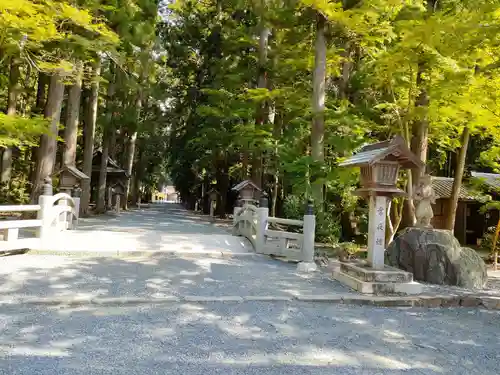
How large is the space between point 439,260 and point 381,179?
242 centimetres

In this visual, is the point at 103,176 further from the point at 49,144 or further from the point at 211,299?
the point at 211,299

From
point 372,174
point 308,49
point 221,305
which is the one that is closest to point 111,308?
point 221,305

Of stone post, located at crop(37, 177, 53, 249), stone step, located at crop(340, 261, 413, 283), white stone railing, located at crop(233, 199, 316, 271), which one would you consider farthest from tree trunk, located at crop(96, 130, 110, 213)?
stone step, located at crop(340, 261, 413, 283)

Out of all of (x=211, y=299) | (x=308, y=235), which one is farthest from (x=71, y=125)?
(x=211, y=299)

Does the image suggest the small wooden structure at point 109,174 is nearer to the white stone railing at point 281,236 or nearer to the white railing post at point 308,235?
the white stone railing at point 281,236

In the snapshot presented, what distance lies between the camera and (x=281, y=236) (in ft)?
35.0

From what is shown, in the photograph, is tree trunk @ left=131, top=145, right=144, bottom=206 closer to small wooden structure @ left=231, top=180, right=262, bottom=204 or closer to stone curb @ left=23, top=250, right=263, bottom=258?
small wooden structure @ left=231, top=180, right=262, bottom=204

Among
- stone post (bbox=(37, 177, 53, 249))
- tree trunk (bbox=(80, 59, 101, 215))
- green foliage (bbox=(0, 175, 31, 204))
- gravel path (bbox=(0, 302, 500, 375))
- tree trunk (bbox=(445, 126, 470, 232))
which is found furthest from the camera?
tree trunk (bbox=(80, 59, 101, 215))

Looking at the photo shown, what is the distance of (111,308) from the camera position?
5.66m

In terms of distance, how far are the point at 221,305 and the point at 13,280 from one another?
3767mm

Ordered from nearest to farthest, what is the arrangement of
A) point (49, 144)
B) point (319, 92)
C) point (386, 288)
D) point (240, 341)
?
point (240, 341) → point (386, 288) → point (319, 92) → point (49, 144)

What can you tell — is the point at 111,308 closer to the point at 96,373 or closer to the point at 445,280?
the point at 96,373

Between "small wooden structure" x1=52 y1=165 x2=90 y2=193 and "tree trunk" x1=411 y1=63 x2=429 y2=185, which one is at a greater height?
"tree trunk" x1=411 y1=63 x2=429 y2=185

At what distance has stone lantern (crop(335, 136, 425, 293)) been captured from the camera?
738cm
